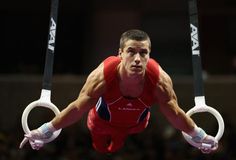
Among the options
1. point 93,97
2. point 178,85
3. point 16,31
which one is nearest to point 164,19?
point 178,85

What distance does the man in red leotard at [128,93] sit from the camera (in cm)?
436

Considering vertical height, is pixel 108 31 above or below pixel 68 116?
below

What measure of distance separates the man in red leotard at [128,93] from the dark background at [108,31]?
422 centimetres

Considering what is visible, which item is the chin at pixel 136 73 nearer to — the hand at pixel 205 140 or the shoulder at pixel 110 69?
the shoulder at pixel 110 69

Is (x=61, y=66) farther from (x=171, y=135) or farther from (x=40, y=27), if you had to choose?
(x=171, y=135)

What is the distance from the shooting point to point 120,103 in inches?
184

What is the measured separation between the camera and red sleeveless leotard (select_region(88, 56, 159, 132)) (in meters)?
4.52

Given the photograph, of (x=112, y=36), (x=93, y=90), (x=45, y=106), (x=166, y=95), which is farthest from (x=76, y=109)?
(x=112, y=36)

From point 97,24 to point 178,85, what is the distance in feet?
5.87

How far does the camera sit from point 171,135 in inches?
295

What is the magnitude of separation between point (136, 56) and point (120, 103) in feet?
1.71

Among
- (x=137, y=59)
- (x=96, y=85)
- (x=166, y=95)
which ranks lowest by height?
(x=166, y=95)

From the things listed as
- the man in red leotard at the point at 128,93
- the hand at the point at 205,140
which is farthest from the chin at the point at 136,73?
the hand at the point at 205,140

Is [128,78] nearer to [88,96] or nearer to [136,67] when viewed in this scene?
[136,67]
